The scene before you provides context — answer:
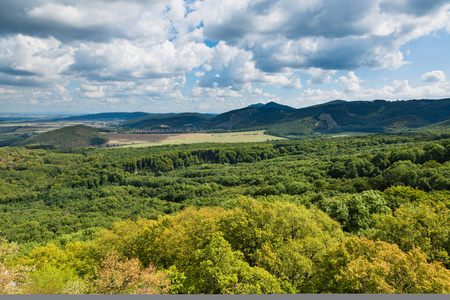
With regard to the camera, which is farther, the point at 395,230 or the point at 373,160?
the point at 373,160

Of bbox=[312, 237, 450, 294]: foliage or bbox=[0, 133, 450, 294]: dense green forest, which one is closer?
bbox=[312, 237, 450, 294]: foliage

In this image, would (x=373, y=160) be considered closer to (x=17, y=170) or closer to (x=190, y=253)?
(x=190, y=253)

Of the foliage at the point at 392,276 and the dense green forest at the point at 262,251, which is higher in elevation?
the foliage at the point at 392,276

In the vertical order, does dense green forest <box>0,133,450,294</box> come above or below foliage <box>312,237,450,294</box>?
below

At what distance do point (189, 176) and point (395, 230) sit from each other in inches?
5791

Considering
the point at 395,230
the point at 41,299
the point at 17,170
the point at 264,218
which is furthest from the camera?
the point at 17,170

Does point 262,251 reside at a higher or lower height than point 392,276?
lower

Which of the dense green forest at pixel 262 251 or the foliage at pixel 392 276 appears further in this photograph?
the dense green forest at pixel 262 251

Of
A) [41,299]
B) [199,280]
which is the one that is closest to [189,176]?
[199,280]

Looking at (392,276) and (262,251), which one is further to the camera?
(262,251)

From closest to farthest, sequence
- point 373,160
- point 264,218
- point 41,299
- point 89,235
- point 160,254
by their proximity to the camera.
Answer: point 41,299 < point 264,218 < point 160,254 < point 89,235 < point 373,160

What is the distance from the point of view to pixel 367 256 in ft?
66.0

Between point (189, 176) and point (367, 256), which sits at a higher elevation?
point (367, 256)

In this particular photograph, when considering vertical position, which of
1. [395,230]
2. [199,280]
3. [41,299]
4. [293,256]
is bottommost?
[199,280]
